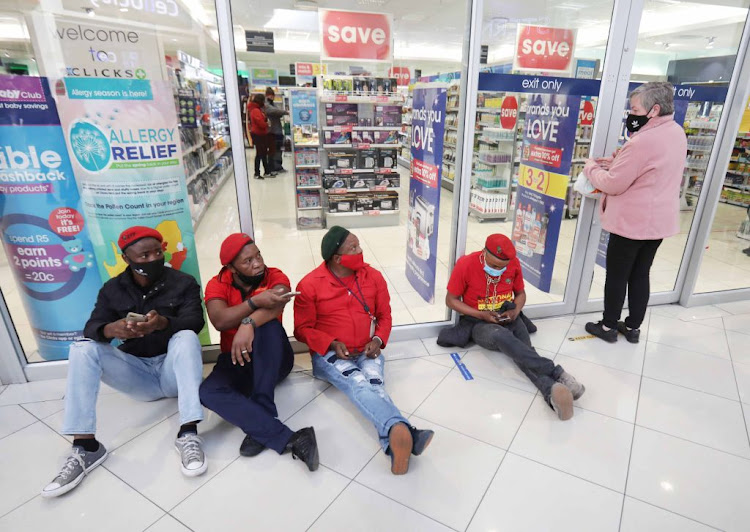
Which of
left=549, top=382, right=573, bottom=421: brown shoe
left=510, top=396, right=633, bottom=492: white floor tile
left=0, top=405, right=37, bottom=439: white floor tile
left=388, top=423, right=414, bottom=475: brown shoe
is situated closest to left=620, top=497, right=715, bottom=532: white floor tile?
left=510, top=396, right=633, bottom=492: white floor tile

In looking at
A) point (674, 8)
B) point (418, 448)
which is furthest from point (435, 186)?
point (674, 8)

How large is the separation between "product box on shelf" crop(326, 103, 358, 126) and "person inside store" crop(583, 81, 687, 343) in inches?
147

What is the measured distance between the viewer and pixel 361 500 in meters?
1.86

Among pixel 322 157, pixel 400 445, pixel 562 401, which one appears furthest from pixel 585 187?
pixel 322 157

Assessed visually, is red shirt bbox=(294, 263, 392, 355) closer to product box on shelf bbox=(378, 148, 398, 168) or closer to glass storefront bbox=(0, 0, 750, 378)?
glass storefront bbox=(0, 0, 750, 378)

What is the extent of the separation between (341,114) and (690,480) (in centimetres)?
534

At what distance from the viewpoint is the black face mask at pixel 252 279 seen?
2295mm

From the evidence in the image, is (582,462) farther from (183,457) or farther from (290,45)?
(290,45)

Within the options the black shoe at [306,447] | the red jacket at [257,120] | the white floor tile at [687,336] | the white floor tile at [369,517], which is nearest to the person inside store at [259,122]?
the red jacket at [257,120]

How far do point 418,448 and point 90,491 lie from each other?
1.47 m

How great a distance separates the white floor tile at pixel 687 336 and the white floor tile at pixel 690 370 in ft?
0.29

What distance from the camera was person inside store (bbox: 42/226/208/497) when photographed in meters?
1.98

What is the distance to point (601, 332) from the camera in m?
3.24

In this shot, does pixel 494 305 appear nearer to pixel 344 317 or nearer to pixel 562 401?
pixel 562 401
